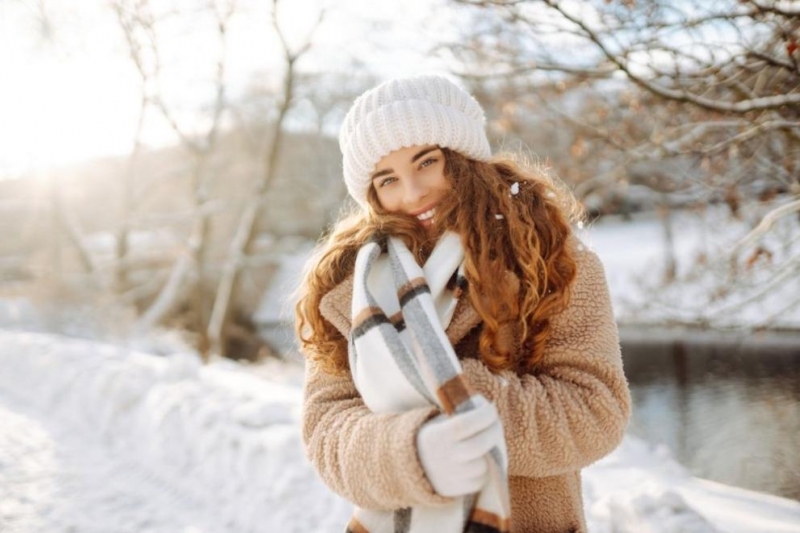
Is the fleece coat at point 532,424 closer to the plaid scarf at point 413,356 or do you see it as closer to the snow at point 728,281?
the plaid scarf at point 413,356

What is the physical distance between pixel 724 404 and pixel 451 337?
8.59 metres

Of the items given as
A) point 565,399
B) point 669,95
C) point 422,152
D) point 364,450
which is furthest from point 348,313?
point 669,95

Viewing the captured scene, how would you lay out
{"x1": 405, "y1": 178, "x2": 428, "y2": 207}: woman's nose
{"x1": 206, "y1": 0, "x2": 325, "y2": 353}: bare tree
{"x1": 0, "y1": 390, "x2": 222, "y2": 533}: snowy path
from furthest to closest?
{"x1": 206, "y1": 0, "x2": 325, "y2": 353}: bare tree < {"x1": 0, "y1": 390, "x2": 222, "y2": 533}: snowy path < {"x1": 405, "y1": 178, "x2": 428, "y2": 207}: woman's nose

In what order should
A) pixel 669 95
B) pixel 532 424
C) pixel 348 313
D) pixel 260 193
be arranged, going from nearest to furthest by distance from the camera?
pixel 532 424, pixel 348 313, pixel 669 95, pixel 260 193

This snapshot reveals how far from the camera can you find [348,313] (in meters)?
1.60

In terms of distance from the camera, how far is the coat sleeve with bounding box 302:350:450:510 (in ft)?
4.00

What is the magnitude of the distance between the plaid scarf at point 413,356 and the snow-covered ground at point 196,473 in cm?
189

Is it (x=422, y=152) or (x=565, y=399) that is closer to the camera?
(x=565, y=399)

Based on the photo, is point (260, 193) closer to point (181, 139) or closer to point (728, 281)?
point (181, 139)

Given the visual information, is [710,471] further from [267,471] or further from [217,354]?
[217,354]

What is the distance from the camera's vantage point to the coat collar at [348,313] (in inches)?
57.0

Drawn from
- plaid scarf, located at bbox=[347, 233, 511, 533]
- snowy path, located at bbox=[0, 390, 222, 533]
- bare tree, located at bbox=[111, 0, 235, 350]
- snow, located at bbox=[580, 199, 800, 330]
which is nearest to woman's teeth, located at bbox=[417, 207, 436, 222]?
plaid scarf, located at bbox=[347, 233, 511, 533]

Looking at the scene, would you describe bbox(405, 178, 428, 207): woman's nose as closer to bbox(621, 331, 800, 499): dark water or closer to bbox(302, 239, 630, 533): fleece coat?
bbox(302, 239, 630, 533): fleece coat

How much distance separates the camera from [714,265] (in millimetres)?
4832
